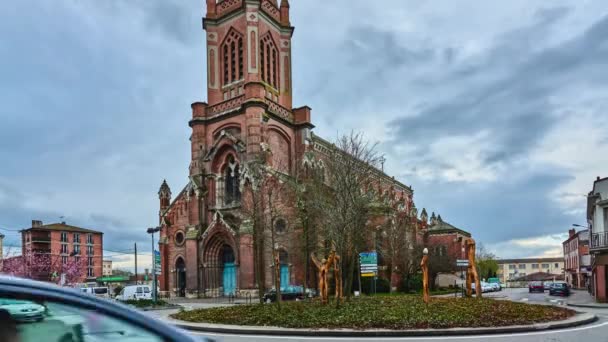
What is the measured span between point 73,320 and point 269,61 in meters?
47.3

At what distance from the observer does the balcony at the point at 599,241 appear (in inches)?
1236

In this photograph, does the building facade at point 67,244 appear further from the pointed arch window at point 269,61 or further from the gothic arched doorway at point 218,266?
the pointed arch window at point 269,61

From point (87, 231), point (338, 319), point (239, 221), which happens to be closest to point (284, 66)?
point (239, 221)

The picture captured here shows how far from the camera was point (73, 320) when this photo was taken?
2.67 m

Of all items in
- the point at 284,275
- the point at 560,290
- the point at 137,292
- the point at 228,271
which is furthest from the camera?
the point at 560,290

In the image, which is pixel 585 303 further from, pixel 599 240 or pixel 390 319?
pixel 390 319

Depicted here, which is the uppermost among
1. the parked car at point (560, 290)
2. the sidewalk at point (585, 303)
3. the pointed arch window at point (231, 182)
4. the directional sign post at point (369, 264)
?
the pointed arch window at point (231, 182)

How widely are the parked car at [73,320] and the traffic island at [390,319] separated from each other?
39.7 feet

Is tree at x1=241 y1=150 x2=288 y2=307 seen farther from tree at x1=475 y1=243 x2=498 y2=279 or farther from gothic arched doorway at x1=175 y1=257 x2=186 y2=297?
tree at x1=475 y1=243 x2=498 y2=279

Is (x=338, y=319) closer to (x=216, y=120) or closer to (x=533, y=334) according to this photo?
(x=533, y=334)

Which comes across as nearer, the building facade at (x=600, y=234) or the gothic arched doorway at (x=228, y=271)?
the building facade at (x=600, y=234)

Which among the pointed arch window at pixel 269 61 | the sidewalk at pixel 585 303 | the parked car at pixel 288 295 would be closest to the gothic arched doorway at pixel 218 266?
the parked car at pixel 288 295

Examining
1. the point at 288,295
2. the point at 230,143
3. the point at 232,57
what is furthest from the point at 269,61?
the point at 288,295

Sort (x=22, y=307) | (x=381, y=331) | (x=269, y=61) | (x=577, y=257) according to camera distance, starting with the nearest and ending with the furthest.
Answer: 1. (x=22, y=307)
2. (x=381, y=331)
3. (x=269, y=61)
4. (x=577, y=257)
